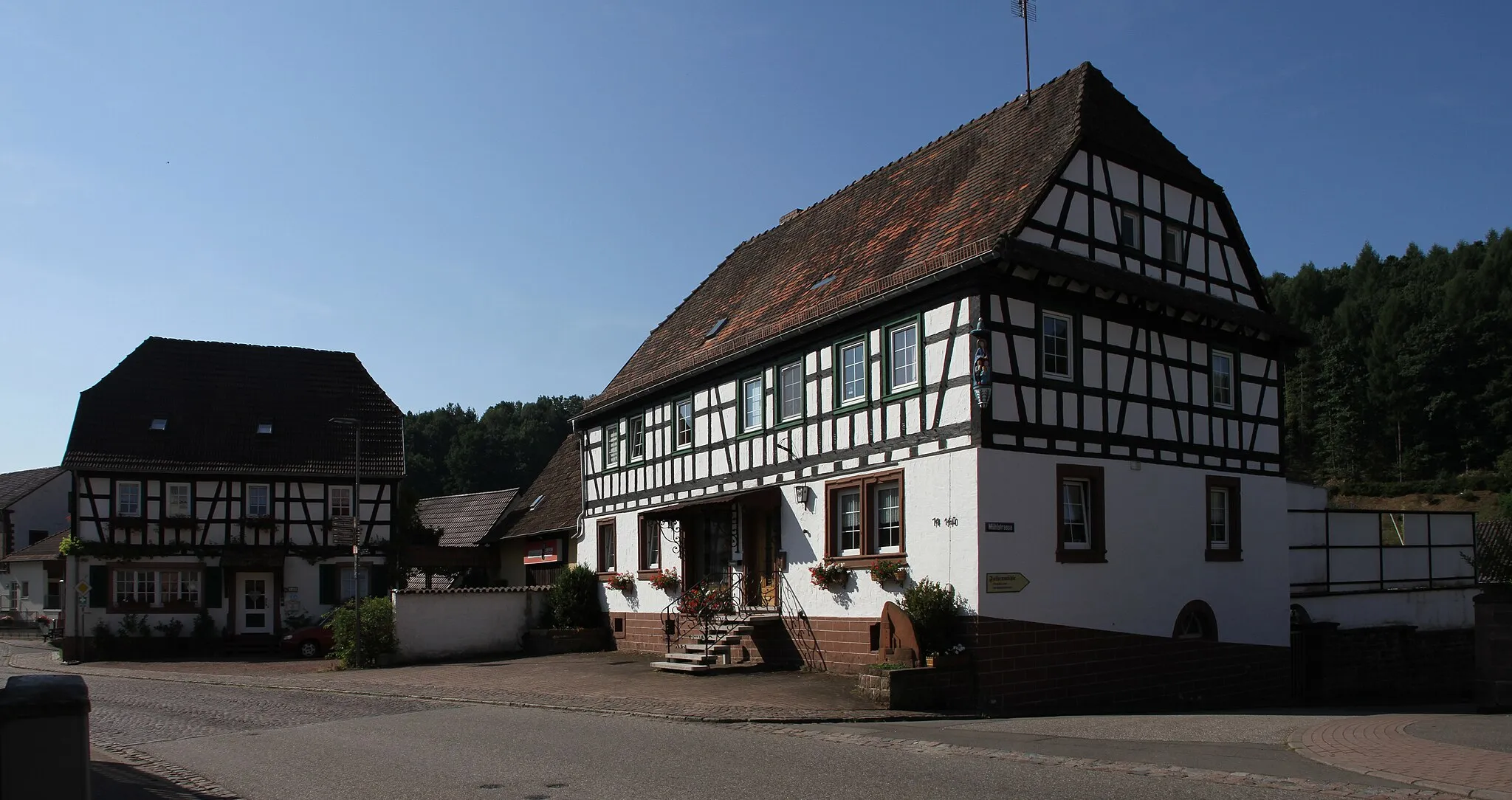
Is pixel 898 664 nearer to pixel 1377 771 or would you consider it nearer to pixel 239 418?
pixel 1377 771

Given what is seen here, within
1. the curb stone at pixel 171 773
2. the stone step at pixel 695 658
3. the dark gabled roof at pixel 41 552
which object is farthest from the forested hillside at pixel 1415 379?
the curb stone at pixel 171 773

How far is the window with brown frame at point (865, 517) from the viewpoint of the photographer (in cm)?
1897

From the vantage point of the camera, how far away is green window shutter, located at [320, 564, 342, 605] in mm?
38094

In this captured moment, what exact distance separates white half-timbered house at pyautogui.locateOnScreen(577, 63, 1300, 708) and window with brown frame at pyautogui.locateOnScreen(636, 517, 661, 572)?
1721mm

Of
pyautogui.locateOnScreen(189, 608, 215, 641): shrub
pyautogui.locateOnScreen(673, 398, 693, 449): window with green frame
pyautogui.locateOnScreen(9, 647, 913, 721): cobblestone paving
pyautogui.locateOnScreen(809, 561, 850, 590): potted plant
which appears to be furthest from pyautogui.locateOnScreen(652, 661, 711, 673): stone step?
pyautogui.locateOnScreen(189, 608, 215, 641): shrub

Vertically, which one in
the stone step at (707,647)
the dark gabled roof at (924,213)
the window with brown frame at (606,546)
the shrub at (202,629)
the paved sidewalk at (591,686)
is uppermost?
the dark gabled roof at (924,213)

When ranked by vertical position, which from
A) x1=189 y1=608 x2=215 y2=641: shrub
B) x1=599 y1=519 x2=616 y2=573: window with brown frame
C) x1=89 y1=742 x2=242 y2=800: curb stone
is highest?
x1=599 y1=519 x2=616 y2=573: window with brown frame

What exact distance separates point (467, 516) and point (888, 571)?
30253 mm

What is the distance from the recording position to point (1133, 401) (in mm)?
19625

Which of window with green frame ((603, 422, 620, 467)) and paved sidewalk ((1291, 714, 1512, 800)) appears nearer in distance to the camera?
paved sidewalk ((1291, 714, 1512, 800))

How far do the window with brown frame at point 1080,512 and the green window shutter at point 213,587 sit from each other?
2784cm

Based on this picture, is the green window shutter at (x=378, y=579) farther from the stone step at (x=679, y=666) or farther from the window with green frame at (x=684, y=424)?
the stone step at (x=679, y=666)

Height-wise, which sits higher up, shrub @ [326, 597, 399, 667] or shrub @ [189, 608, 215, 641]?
shrub @ [326, 597, 399, 667]

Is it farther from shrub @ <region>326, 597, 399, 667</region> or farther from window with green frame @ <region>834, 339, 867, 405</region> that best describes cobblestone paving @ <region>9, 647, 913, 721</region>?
window with green frame @ <region>834, 339, 867, 405</region>
